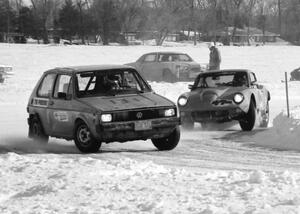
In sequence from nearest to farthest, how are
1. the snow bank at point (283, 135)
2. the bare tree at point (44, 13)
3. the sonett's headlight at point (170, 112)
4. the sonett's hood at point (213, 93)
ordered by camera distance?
the sonett's headlight at point (170, 112)
the snow bank at point (283, 135)
the sonett's hood at point (213, 93)
the bare tree at point (44, 13)

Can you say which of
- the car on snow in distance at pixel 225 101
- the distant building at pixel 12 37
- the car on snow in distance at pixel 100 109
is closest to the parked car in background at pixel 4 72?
the car on snow in distance at pixel 225 101

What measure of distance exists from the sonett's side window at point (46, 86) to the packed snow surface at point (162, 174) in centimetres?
92

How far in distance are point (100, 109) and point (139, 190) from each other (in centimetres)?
393

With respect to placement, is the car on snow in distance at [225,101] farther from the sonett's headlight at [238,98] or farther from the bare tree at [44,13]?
the bare tree at [44,13]

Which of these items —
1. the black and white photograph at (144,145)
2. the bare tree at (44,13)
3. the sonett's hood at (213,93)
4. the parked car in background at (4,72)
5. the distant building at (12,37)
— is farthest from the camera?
the bare tree at (44,13)

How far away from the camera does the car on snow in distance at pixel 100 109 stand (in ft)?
36.2

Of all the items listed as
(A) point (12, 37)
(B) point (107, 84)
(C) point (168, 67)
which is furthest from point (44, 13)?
(B) point (107, 84)

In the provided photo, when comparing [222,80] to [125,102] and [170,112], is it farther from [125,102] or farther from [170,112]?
[125,102]

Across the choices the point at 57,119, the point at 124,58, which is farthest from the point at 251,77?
the point at 124,58

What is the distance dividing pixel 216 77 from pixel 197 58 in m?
32.3

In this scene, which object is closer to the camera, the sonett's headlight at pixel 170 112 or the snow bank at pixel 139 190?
the snow bank at pixel 139 190

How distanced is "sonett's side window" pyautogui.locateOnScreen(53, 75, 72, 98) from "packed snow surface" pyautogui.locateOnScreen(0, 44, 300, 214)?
3.19ft

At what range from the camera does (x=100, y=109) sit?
11.0 m

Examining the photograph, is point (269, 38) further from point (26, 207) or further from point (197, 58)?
point (26, 207)
